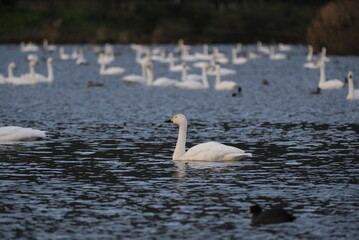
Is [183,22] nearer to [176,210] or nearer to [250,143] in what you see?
[250,143]

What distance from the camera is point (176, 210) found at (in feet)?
39.4

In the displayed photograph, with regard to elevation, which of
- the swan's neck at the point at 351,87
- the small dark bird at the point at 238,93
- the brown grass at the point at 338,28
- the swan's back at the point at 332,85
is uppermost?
the brown grass at the point at 338,28

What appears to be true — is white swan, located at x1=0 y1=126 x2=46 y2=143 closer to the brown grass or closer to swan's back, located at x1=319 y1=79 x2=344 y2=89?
swan's back, located at x1=319 y1=79 x2=344 y2=89

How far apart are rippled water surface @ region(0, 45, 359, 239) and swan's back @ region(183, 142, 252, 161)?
0.58 ft

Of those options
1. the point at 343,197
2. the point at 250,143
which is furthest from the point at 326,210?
the point at 250,143

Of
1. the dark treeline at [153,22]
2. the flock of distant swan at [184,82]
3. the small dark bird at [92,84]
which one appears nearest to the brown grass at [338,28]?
the flock of distant swan at [184,82]

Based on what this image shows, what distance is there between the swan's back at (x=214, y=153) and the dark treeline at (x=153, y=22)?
7329 cm

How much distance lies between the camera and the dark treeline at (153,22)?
301 feet

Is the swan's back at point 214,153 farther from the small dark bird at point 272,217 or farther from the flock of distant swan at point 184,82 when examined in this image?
the small dark bird at point 272,217

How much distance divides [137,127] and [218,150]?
690 centimetres

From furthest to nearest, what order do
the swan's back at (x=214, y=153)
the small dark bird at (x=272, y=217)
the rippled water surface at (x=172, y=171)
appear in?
the swan's back at (x=214, y=153), the rippled water surface at (x=172, y=171), the small dark bird at (x=272, y=217)

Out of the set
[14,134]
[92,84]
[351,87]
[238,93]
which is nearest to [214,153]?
[14,134]

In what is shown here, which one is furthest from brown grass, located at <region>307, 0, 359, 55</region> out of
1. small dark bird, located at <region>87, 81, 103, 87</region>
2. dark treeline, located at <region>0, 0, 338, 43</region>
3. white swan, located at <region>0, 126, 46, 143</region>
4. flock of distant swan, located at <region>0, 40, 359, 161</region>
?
white swan, located at <region>0, 126, 46, 143</region>

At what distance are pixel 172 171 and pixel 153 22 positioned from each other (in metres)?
81.8
